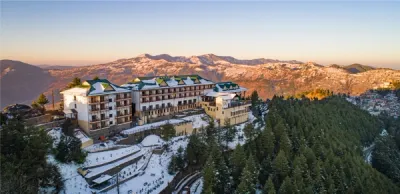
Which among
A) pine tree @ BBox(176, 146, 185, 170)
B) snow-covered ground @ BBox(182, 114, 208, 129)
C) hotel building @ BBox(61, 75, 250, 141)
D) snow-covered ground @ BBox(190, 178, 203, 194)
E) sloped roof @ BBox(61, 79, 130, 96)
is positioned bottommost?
snow-covered ground @ BBox(190, 178, 203, 194)

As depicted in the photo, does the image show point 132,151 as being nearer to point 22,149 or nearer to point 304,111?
point 22,149

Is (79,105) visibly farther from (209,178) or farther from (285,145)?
(285,145)

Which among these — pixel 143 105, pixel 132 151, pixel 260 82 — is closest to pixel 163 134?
pixel 132 151

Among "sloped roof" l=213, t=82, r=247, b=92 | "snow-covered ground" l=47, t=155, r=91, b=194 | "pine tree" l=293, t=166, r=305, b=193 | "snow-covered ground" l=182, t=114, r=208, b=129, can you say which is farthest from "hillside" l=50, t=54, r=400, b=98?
"snow-covered ground" l=47, t=155, r=91, b=194

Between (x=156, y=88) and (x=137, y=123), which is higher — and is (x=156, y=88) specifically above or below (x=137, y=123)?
above

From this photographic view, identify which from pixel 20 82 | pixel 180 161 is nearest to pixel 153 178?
pixel 180 161

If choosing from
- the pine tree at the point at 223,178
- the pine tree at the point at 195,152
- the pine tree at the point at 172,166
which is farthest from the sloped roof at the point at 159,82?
the pine tree at the point at 223,178

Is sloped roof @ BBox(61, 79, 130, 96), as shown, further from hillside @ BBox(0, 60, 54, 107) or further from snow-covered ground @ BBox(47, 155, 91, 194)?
hillside @ BBox(0, 60, 54, 107)

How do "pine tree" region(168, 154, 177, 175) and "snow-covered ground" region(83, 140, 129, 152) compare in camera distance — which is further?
"snow-covered ground" region(83, 140, 129, 152)
